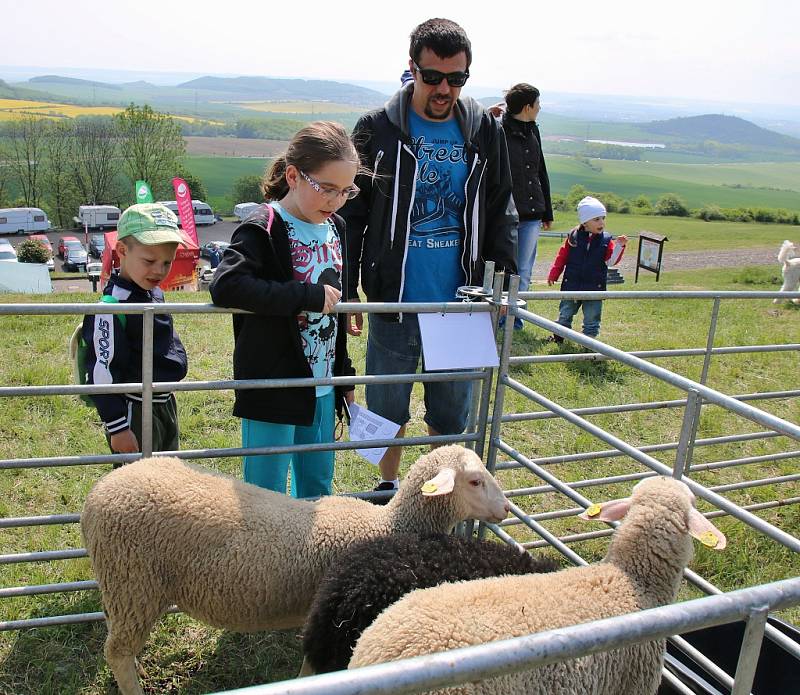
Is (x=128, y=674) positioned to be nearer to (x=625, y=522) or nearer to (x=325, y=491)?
(x=325, y=491)

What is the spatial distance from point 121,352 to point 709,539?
2.19 m

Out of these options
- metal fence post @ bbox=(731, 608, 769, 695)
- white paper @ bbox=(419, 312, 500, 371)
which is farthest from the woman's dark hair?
metal fence post @ bbox=(731, 608, 769, 695)

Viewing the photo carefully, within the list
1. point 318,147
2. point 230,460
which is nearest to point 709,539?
point 318,147

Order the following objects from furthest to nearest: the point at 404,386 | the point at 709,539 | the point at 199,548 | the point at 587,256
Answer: the point at 587,256, the point at 404,386, the point at 199,548, the point at 709,539

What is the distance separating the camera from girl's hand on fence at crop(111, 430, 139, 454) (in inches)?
113

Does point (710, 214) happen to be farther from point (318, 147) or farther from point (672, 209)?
point (318, 147)

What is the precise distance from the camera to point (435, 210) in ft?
11.2

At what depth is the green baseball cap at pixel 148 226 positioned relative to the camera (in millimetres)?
2812

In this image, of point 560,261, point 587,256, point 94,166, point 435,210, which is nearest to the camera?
point 435,210

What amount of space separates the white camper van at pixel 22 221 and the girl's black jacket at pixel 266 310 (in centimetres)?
5814

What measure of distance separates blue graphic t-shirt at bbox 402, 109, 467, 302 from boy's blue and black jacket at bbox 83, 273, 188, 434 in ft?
3.72

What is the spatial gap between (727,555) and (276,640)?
2364mm

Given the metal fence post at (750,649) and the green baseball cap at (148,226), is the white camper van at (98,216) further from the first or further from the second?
the metal fence post at (750,649)

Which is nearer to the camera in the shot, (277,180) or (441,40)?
(277,180)
